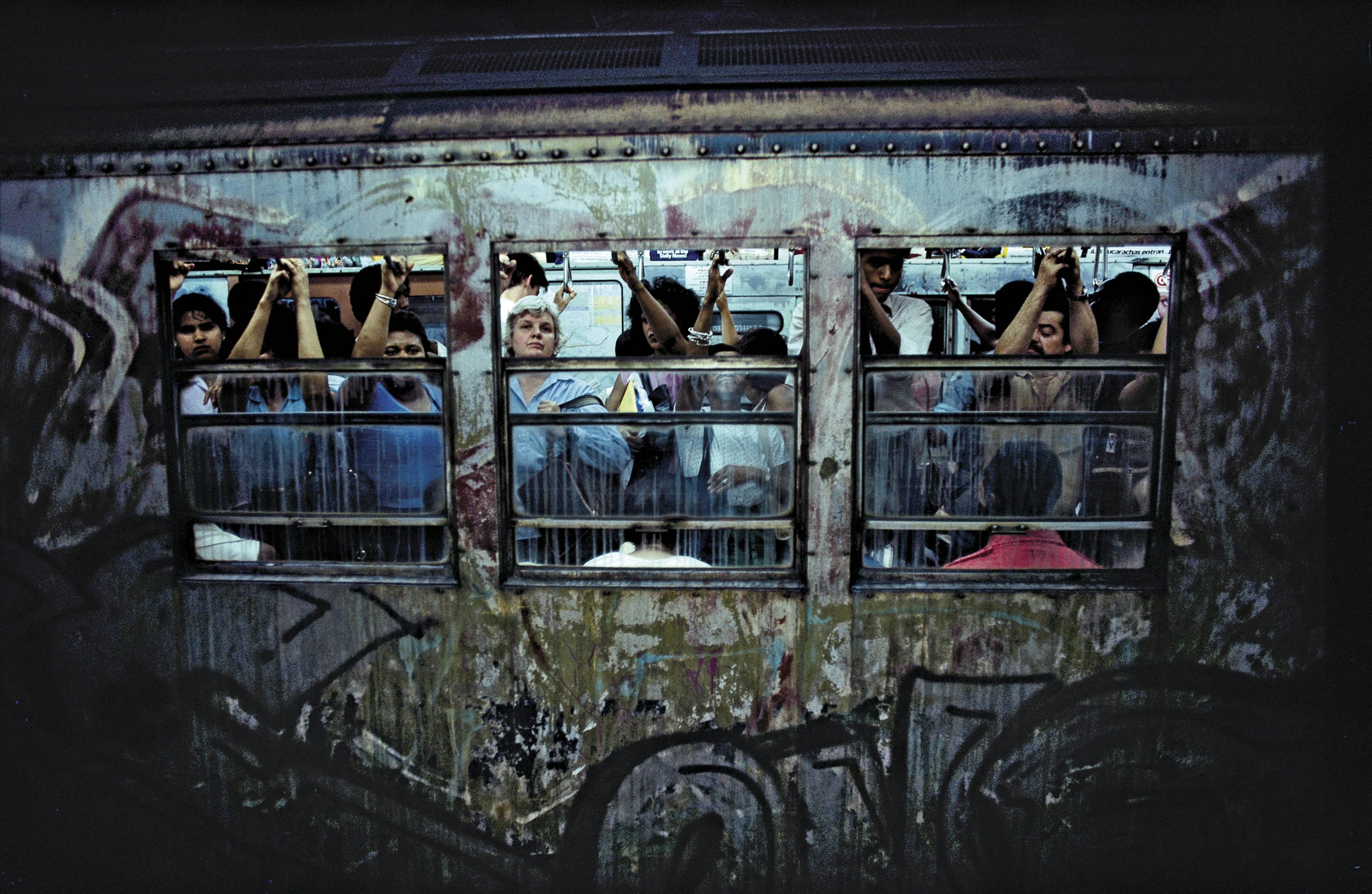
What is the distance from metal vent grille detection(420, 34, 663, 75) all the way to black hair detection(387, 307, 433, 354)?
76 cm

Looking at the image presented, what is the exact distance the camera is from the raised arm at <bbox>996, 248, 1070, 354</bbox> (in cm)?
237

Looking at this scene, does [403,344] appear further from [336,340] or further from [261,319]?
[261,319]

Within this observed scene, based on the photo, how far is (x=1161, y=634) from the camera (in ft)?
7.86

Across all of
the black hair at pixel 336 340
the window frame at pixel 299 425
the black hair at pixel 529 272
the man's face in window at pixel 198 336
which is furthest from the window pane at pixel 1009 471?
the man's face in window at pixel 198 336

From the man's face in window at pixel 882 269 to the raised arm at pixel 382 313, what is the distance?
56.9 inches

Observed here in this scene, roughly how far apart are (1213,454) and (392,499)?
2550 millimetres

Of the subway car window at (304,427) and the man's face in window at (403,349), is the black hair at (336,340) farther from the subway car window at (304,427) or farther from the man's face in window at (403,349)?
the man's face in window at (403,349)

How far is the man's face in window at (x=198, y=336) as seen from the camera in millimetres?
2520

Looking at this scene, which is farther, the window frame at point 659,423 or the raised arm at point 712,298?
the raised arm at point 712,298

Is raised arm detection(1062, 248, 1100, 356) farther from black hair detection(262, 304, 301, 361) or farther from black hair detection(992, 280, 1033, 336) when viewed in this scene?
black hair detection(262, 304, 301, 361)

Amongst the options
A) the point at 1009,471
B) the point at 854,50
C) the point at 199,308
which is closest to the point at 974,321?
the point at 1009,471

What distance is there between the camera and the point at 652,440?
2377mm

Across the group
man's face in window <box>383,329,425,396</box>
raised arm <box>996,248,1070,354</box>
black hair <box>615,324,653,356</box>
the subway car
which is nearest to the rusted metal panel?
the subway car

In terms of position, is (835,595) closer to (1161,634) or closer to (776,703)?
(776,703)
